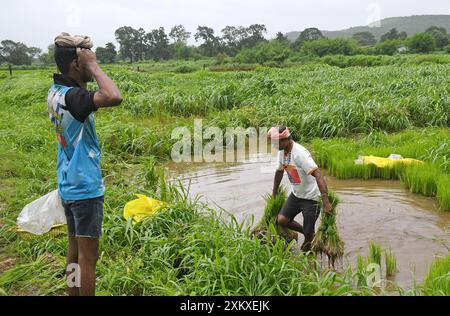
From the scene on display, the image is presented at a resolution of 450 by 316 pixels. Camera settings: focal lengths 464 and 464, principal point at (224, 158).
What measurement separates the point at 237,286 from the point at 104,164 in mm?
4561

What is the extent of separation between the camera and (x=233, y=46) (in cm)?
7206

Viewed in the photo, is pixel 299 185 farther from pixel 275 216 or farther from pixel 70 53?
pixel 70 53

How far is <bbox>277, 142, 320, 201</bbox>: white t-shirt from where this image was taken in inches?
171

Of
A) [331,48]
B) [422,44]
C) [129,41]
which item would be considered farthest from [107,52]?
[422,44]

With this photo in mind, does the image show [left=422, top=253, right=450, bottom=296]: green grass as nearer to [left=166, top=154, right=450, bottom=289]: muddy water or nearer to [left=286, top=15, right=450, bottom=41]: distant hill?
[left=166, top=154, right=450, bottom=289]: muddy water

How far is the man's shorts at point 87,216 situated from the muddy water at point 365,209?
1.97 metres

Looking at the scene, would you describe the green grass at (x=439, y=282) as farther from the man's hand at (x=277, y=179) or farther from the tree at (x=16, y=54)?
the tree at (x=16, y=54)

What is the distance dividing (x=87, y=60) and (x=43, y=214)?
1.11 m

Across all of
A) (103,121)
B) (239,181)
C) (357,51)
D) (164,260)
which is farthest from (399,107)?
(357,51)

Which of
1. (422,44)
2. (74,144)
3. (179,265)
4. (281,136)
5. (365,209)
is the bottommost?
(365,209)

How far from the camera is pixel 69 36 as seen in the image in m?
2.60

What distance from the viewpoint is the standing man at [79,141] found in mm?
2584

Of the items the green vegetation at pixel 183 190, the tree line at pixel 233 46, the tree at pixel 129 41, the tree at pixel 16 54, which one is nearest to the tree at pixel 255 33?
the tree line at pixel 233 46

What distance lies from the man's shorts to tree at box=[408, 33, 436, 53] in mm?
53746
